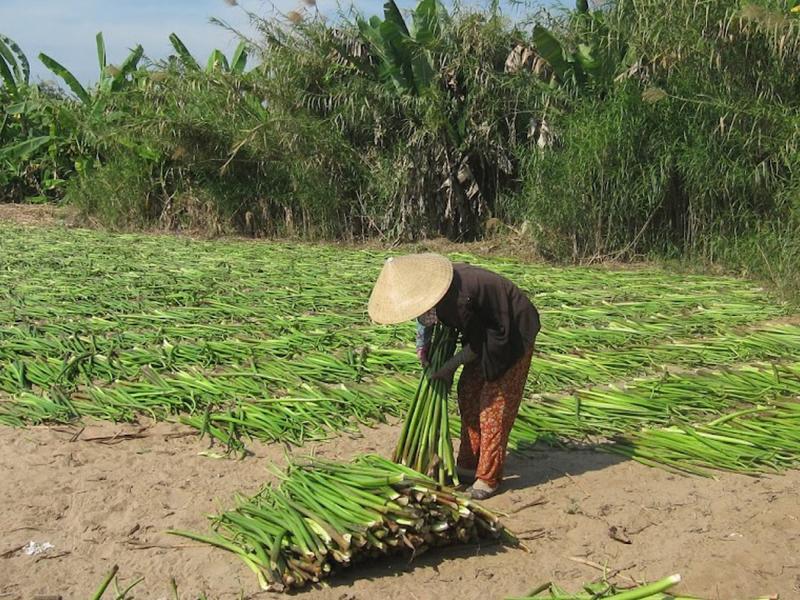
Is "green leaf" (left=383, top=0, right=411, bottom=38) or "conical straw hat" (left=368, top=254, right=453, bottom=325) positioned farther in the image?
"green leaf" (left=383, top=0, right=411, bottom=38)

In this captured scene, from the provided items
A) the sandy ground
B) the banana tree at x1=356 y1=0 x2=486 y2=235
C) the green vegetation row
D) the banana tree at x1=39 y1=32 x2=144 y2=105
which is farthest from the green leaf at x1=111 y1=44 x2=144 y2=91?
the sandy ground

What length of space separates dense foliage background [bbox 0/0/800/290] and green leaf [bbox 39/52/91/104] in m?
0.08

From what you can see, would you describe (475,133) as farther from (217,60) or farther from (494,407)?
(494,407)

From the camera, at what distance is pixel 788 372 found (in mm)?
5609

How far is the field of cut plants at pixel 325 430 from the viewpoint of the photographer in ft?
10.5

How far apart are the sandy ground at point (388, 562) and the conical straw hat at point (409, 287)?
927mm

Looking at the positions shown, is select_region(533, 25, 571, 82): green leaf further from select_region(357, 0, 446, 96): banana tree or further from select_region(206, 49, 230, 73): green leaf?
select_region(206, 49, 230, 73): green leaf

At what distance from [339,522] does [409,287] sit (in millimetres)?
987

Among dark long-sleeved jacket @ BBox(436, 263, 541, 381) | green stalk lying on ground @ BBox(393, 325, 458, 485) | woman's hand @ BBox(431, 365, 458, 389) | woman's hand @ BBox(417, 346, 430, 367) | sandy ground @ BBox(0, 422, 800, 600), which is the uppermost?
dark long-sleeved jacket @ BBox(436, 263, 541, 381)

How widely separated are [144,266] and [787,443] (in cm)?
685

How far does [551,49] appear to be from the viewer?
454 inches

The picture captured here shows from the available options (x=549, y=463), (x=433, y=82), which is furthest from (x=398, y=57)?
(x=549, y=463)

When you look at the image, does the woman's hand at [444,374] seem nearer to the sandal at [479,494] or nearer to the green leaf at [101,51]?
the sandal at [479,494]

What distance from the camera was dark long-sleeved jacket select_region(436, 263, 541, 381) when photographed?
11.9 feet
